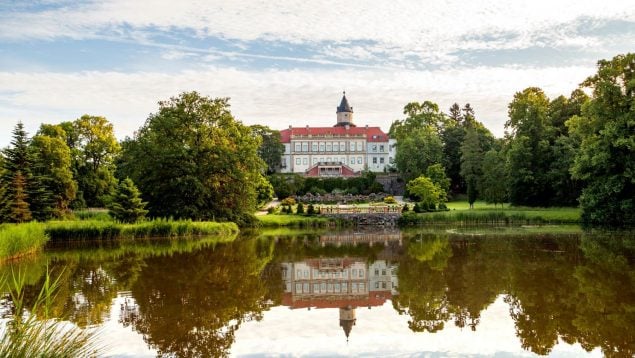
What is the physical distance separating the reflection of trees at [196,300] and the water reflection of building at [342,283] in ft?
2.54

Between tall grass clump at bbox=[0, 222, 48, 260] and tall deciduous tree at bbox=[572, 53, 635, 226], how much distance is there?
23.5m

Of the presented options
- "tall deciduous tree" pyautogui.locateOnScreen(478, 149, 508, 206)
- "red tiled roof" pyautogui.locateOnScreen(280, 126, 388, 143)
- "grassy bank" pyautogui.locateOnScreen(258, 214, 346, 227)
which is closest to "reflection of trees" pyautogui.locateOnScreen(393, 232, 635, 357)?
"grassy bank" pyautogui.locateOnScreen(258, 214, 346, 227)

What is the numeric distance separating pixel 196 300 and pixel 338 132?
73131mm

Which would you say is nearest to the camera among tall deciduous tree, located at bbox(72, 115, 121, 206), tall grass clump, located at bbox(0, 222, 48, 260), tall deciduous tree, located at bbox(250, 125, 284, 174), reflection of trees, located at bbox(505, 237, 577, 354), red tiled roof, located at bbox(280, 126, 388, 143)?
reflection of trees, located at bbox(505, 237, 577, 354)

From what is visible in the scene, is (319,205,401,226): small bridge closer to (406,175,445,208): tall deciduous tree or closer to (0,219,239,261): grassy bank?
(406,175,445,208): tall deciduous tree

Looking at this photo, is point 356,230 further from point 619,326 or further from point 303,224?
point 619,326

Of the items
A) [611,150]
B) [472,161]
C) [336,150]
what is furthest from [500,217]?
[336,150]

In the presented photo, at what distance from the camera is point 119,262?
1612 centimetres

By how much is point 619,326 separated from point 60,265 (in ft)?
44.5

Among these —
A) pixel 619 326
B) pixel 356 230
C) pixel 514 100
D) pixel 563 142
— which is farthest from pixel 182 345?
pixel 514 100

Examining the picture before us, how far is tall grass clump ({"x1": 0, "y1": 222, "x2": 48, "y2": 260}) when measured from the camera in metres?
16.3

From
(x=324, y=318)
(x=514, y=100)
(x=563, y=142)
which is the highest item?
(x=514, y=100)

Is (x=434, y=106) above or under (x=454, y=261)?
above

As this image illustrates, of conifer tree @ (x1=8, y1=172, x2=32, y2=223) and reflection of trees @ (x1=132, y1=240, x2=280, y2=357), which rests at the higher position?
conifer tree @ (x1=8, y1=172, x2=32, y2=223)
